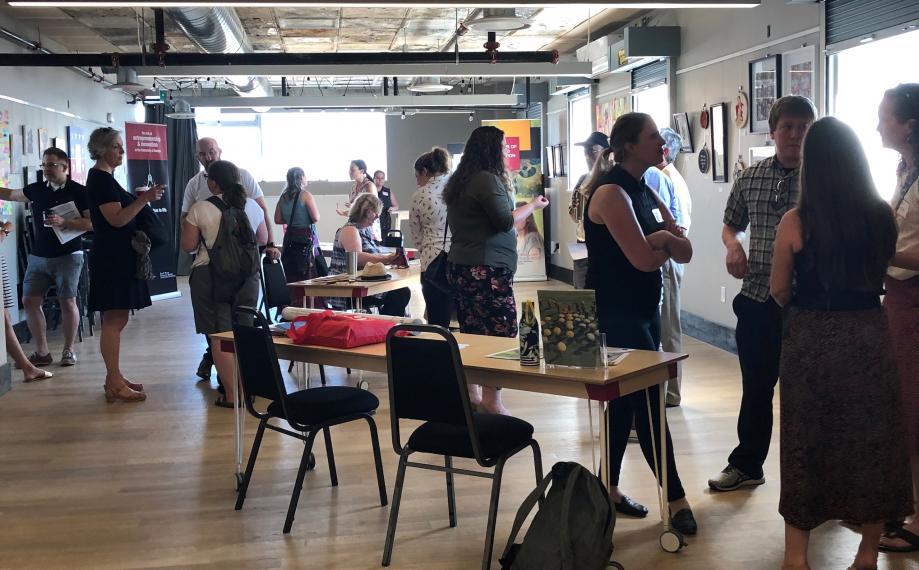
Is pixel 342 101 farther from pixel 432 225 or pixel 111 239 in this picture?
pixel 432 225

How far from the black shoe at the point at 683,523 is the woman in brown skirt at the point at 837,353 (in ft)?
1.95

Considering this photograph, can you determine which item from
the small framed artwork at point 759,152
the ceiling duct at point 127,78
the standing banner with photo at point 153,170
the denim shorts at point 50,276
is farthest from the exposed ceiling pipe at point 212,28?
the small framed artwork at point 759,152

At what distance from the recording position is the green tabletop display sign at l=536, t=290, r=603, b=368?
3240 mm

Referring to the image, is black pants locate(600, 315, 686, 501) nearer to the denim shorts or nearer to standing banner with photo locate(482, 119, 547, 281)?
the denim shorts

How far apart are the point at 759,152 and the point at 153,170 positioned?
339 inches

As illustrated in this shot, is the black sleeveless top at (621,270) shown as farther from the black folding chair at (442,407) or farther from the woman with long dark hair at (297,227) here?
the woman with long dark hair at (297,227)

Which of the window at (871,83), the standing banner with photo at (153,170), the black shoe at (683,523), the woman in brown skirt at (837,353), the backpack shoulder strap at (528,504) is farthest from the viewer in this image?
the standing banner with photo at (153,170)

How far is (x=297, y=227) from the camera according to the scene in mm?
7695

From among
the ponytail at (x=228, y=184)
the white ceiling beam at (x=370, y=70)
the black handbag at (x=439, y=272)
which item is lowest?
the black handbag at (x=439, y=272)

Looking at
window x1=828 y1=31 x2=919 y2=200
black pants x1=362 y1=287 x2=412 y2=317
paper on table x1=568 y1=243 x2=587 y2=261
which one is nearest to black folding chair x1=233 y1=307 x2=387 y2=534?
paper on table x1=568 y1=243 x2=587 y2=261

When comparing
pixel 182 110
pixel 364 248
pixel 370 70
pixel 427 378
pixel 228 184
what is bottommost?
pixel 427 378

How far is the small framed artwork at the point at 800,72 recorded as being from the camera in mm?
6609

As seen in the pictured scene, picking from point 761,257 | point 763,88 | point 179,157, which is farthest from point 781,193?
point 179,157

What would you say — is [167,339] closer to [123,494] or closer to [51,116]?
[51,116]
